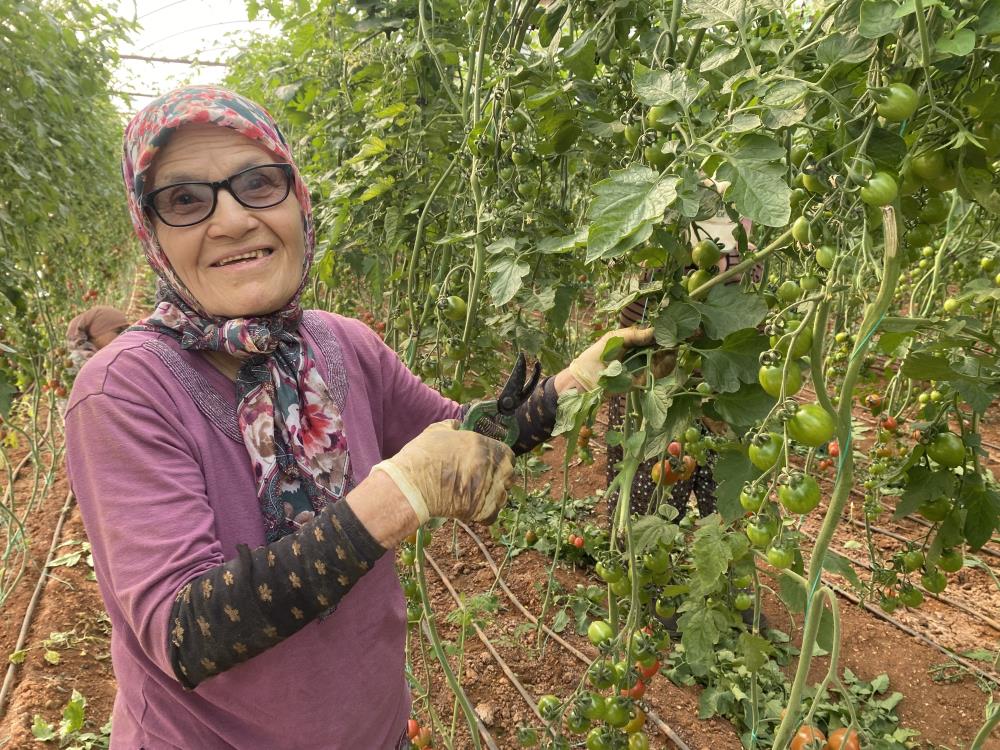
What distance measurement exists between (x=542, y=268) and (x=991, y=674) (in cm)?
257

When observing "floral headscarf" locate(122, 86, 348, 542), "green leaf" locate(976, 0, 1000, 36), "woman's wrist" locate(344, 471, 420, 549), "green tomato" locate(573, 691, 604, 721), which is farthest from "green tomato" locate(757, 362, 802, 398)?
"floral headscarf" locate(122, 86, 348, 542)

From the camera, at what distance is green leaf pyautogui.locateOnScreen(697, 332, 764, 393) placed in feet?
2.91

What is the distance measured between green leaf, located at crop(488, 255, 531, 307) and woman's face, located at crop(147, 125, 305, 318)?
1.29 ft

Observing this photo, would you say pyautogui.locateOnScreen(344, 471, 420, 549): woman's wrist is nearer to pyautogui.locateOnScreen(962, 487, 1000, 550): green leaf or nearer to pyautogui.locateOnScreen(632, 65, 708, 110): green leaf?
pyautogui.locateOnScreen(632, 65, 708, 110): green leaf

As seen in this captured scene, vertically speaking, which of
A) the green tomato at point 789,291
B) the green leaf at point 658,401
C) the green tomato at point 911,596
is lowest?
the green tomato at point 911,596

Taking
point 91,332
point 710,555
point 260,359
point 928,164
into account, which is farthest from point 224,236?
point 91,332

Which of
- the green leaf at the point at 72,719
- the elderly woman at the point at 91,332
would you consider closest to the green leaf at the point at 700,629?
the green leaf at the point at 72,719

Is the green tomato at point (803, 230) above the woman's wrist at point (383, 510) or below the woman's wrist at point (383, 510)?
above

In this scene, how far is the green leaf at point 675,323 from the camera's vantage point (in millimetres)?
889

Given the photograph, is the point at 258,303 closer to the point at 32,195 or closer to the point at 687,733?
the point at 687,733

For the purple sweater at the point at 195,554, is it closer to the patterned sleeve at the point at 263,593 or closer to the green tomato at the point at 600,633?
the patterned sleeve at the point at 263,593

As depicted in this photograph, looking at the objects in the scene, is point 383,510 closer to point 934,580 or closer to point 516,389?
point 516,389

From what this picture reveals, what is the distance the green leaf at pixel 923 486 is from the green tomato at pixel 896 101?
737 mm

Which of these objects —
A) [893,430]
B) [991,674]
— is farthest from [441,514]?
[991,674]
